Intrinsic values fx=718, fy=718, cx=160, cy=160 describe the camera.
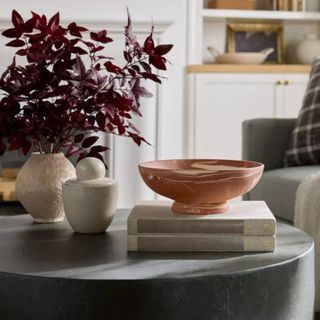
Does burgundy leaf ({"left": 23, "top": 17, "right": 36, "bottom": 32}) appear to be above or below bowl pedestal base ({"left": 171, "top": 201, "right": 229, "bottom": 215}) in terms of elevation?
above

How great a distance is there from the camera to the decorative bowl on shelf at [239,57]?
3.76 m

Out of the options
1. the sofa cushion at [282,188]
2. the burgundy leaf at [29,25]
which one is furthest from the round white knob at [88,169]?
the sofa cushion at [282,188]

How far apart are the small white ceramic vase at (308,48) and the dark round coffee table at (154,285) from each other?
2822 millimetres

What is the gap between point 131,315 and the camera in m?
1.05

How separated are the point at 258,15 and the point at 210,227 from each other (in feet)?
9.26

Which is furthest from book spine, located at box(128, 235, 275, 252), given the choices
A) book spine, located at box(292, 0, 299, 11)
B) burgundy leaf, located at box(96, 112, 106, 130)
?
book spine, located at box(292, 0, 299, 11)

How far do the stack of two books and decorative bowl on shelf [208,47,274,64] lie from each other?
→ 2.58 meters

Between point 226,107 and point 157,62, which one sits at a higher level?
point 157,62

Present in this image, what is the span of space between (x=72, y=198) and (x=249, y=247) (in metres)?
0.37

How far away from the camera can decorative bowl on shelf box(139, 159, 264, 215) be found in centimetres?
128

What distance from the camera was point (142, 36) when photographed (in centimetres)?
298

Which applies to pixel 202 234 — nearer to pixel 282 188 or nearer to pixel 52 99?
pixel 52 99

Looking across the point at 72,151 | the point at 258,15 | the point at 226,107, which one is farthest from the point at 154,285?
the point at 258,15

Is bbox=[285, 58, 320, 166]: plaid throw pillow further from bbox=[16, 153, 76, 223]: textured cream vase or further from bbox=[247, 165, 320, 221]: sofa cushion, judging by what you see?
bbox=[16, 153, 76, 223]: textured cream vase
